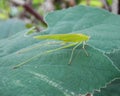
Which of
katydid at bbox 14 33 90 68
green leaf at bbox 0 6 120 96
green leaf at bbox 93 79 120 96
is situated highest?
katydid at bbox 14 33 90 68

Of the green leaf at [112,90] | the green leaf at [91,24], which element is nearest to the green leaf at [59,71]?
the green leaf at [91,24]

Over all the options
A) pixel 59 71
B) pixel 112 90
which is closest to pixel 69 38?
pixel 59 71

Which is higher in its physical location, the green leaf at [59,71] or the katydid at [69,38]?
the katydid at [69,38]

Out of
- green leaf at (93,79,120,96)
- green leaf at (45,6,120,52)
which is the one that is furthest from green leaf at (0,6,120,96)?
green leaf at (93,79,120,96)

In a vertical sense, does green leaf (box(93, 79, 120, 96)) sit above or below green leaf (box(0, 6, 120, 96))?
below

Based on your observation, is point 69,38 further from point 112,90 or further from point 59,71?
point 112,90

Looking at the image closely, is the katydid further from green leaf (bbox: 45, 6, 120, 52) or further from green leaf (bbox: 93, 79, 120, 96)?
green leaf (bbox: 93, 79, 120, 96)

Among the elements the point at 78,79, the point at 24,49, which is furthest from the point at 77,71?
the point at 24,49

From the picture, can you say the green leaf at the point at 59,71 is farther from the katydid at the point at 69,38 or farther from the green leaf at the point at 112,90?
the green leaf at the point at 112,90

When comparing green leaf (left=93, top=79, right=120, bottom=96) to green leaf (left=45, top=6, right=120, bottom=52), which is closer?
green leaf (left=45, top=6, right=120, bottom=52)
